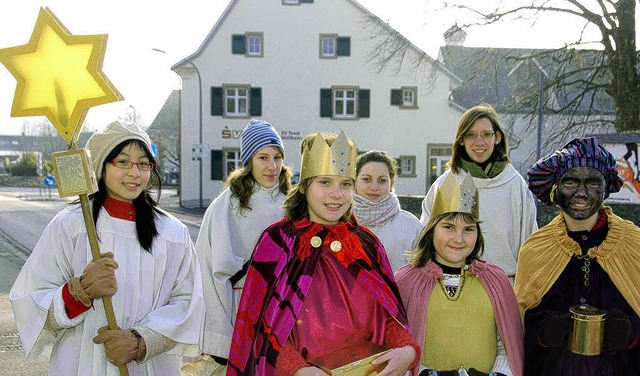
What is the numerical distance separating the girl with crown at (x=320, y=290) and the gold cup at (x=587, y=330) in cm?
80

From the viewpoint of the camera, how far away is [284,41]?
90.1ft

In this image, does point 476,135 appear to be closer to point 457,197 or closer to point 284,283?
point 457,197

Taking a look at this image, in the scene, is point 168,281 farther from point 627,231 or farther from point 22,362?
point 22,362

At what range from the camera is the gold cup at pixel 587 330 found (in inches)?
107

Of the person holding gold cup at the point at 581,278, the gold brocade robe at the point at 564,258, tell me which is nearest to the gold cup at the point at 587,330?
the person holding gold cup at the point at 581,278

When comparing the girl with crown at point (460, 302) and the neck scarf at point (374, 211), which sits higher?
the neck scarf at point (374, 211)

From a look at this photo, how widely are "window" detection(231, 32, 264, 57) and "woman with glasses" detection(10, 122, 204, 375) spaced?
25045 millimetres

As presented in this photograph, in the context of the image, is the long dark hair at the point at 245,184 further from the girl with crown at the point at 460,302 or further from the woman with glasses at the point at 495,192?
the girl with crown at the point at 460,302

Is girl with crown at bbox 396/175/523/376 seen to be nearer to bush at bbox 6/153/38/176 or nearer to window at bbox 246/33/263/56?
window at bbox 246/33/263/56

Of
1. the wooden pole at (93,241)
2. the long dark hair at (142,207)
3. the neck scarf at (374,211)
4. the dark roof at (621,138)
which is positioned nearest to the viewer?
the wooden pole at (93,241)

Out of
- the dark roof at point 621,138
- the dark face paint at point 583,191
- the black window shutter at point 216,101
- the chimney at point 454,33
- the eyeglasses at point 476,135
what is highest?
the chimney at point 454,33

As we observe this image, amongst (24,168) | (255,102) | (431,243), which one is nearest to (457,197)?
(431,243)

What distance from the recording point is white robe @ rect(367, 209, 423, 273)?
388 centimetres

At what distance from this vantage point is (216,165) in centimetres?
2722
